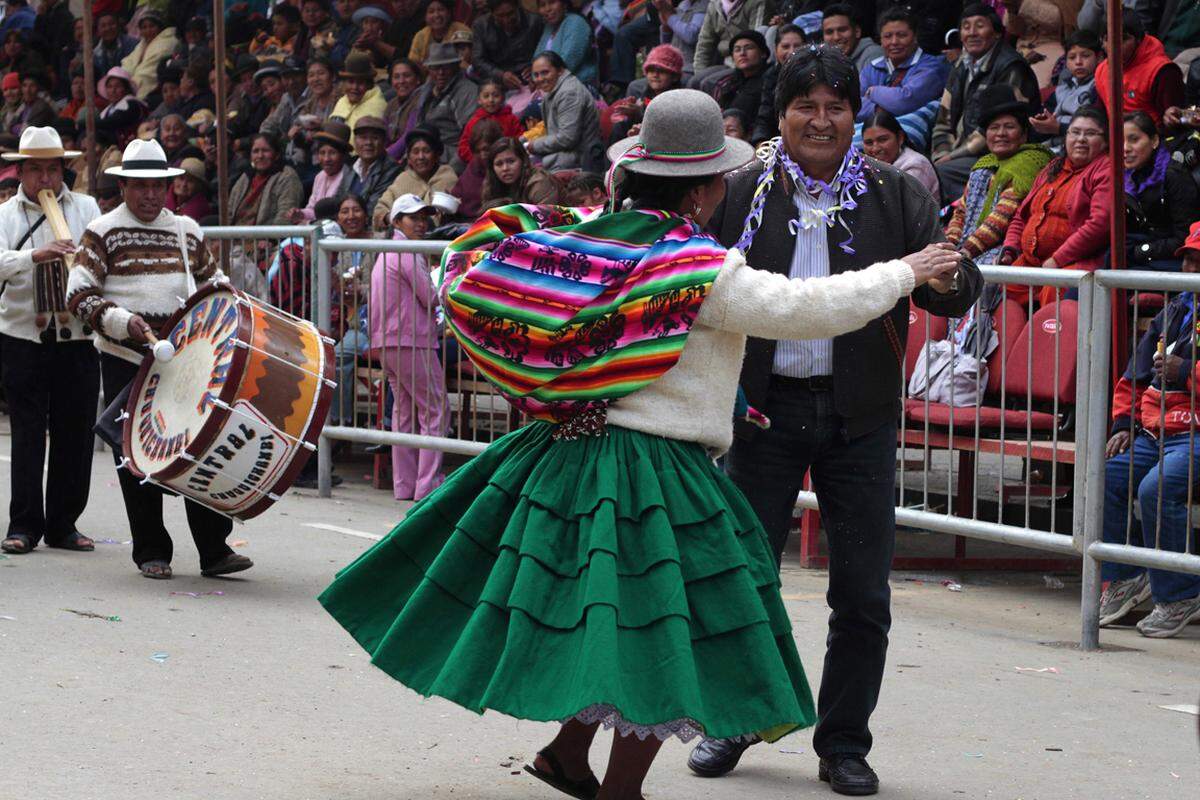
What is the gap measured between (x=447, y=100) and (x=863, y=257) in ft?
36.5

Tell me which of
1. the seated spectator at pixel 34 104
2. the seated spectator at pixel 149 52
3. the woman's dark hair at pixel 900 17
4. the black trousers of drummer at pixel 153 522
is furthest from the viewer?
the seated spectator at pixel 34 104

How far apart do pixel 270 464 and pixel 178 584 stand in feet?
2.85

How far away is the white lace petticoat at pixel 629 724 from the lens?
13.8 ft

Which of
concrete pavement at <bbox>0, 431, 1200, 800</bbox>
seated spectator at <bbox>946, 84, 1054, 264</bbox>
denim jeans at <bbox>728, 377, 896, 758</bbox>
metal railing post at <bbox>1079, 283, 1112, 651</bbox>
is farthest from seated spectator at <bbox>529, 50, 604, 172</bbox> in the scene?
denim jeans at <bbox>728, 377, 896, 758</bbox>

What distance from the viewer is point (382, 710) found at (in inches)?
236

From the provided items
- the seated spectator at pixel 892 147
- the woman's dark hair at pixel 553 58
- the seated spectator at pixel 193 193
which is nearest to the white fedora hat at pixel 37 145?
the seated spectator at pixel 892 147

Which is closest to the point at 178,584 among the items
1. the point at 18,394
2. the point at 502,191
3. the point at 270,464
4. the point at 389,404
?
the point at 270,464

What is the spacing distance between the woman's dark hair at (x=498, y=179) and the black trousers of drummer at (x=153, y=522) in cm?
481

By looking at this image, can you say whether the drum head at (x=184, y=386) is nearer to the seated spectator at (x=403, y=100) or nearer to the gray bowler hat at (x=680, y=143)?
the gray bowler hat at (x=680, y=143)

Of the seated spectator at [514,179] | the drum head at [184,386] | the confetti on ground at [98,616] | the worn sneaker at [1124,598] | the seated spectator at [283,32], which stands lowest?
the confetti on ground at [98,616]

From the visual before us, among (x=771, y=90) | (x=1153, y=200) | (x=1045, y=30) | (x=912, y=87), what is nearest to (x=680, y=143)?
(x=1153, y=200)

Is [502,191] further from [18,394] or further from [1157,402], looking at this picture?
[1157,402]

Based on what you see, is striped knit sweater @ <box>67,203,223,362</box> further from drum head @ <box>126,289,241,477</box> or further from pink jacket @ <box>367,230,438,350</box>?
pink jacket @ <box>367,230,438,350</box>

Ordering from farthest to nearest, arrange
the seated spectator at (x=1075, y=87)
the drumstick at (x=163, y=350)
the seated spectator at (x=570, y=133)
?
the seated spectator at (x=570, y=133)
the seated spectator at (x=1075, y=87)
the drumstick at (x=163, y=350)
